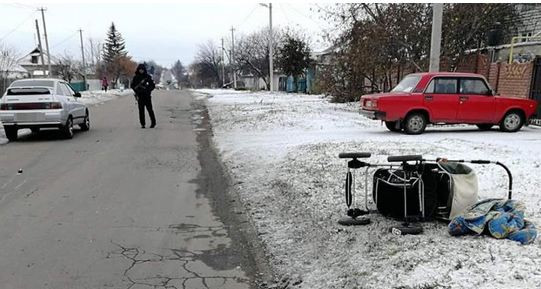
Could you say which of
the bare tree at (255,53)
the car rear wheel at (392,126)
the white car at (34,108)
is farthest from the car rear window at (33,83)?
the bare tree at (255,53)

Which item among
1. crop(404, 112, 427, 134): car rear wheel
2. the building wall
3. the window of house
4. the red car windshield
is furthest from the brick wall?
the building wall

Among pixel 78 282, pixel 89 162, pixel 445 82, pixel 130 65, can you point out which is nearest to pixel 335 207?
pixel 78 282

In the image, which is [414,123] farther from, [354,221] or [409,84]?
[354,221]

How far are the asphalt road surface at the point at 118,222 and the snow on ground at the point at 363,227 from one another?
51cm

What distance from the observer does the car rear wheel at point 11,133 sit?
12.7 meters

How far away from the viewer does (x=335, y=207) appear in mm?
5781

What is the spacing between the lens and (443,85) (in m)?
12.2

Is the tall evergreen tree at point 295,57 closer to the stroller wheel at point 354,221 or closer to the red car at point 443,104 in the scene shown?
the red car at point 443,104

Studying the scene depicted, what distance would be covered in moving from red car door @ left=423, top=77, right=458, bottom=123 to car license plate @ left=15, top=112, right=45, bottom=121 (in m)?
10.1

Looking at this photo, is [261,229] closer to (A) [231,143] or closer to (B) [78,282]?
(B) [78,282]

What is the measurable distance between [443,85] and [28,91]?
1106 centimetres

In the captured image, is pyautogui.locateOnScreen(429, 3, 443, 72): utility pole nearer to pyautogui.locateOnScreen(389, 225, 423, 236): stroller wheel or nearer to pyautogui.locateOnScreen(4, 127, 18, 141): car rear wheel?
pyautogui.locateOnScreen(389, 225, 423, 236): stroller wheel

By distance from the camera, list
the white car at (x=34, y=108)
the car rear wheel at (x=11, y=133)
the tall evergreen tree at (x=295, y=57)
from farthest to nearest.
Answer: the tall evergreen tree at (x=295, y=57)
the car rear wheel at (x=11, y=133)
the white car at (x=34, y=108)

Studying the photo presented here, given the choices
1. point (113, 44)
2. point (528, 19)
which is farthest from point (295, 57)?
point (113, 44)
